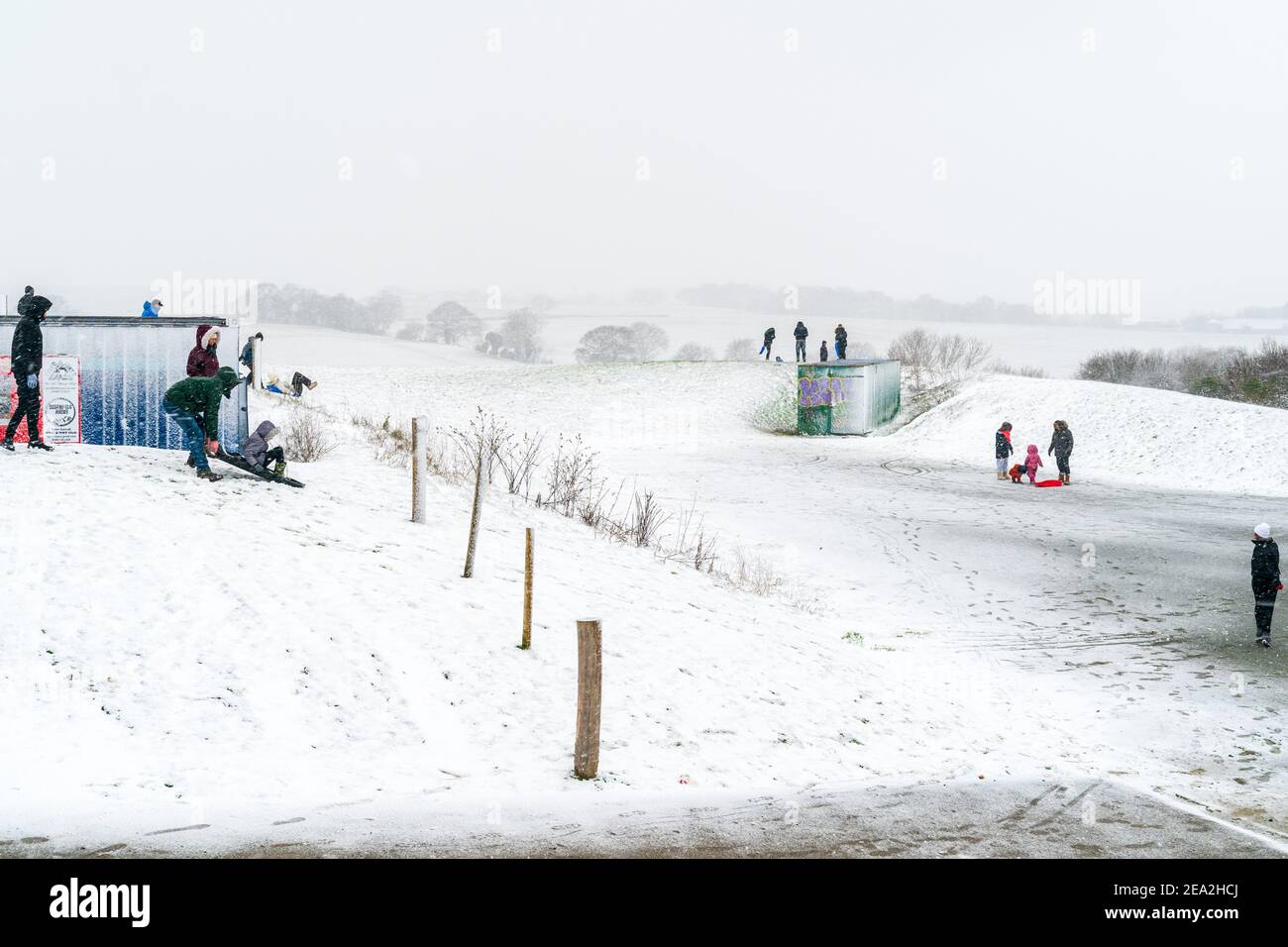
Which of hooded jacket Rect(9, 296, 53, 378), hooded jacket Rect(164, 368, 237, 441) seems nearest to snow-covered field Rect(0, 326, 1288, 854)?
hooded jacket Rect(164, 368, 237, 441)

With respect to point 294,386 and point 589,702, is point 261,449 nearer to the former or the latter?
point 589,702

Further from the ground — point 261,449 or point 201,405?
point 201,405

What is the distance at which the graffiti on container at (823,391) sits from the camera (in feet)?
130

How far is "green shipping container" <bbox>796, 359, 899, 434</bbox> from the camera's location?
3962 cm

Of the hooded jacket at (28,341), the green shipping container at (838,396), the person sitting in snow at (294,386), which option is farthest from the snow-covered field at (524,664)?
the green shipping container at (838,396)

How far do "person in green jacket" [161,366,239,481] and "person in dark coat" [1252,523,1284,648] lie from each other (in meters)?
13.5

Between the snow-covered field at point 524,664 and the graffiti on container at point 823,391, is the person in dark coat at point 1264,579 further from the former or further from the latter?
the graffiti on container at point 823,391

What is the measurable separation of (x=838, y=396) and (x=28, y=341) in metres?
30.8

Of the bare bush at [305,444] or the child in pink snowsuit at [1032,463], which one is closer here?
the bare bush at [305,444]

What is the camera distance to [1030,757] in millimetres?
10031

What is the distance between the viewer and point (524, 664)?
34.3ft

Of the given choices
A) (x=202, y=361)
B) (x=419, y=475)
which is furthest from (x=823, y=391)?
(x=202, y=361)

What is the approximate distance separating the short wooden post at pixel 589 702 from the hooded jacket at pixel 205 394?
764 centimetres

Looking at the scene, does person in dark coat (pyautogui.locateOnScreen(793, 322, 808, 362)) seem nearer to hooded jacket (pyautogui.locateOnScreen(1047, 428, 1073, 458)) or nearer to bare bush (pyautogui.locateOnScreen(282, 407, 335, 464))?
hooded jacket (pyautogui.locateOnScreen(1047, 428, 1073, 458))
